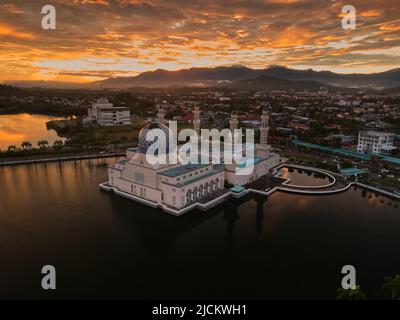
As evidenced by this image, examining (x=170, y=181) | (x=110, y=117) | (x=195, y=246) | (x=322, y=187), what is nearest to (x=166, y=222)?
(x=170, y=181)

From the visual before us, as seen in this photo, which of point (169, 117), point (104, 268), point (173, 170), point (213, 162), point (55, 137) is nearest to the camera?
point (104, 268)

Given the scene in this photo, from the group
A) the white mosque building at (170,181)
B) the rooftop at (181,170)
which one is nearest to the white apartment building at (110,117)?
the white mosque building at (170,181)

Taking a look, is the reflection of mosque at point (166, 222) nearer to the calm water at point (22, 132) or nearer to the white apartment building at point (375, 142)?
the white apartment building at point (375, 142)

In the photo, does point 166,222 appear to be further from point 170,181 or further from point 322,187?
point 322,187

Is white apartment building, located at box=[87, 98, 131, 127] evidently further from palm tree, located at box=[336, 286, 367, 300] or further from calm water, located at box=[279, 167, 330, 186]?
palm tree, located at box=[336, 286, 367, 300]

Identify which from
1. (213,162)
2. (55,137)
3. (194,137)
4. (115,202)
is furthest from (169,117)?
(115,202)
